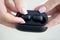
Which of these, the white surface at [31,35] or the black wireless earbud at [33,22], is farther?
the white surface at [31,35]

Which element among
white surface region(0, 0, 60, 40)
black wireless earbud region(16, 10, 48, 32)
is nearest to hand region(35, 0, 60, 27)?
black wireless earbud region(16, 10, 48, 32)

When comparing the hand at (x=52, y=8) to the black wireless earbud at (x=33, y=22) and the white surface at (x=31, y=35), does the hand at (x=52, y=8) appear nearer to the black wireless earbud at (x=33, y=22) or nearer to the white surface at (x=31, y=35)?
the black wireless earbud at (x=33, y=22)

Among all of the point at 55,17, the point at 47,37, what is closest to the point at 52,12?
the point at 55,17

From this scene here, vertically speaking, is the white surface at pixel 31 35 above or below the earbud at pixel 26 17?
below

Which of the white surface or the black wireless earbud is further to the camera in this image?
the white surface

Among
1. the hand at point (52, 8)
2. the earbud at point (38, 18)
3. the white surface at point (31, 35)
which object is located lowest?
the white surface at point (31, 35)

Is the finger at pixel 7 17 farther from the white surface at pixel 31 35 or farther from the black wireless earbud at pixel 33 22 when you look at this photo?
the white surface at pixel 31 35

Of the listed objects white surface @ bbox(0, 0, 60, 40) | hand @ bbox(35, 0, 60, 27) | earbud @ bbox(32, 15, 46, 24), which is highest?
hand @ bbox(35, 0, 60, 27)

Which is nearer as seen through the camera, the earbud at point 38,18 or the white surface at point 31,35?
the earbud at point 38,18

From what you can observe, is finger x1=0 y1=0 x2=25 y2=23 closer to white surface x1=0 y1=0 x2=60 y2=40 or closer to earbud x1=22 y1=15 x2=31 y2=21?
earbud x1=22 y1=15 x2=31 y2=21

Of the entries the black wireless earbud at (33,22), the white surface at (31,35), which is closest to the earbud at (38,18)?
the black wireless earbud at (33,22)

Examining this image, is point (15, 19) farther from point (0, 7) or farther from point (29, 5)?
point (29, 5)

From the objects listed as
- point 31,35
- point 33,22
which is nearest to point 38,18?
point 33,22

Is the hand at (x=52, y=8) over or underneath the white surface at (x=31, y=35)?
over
